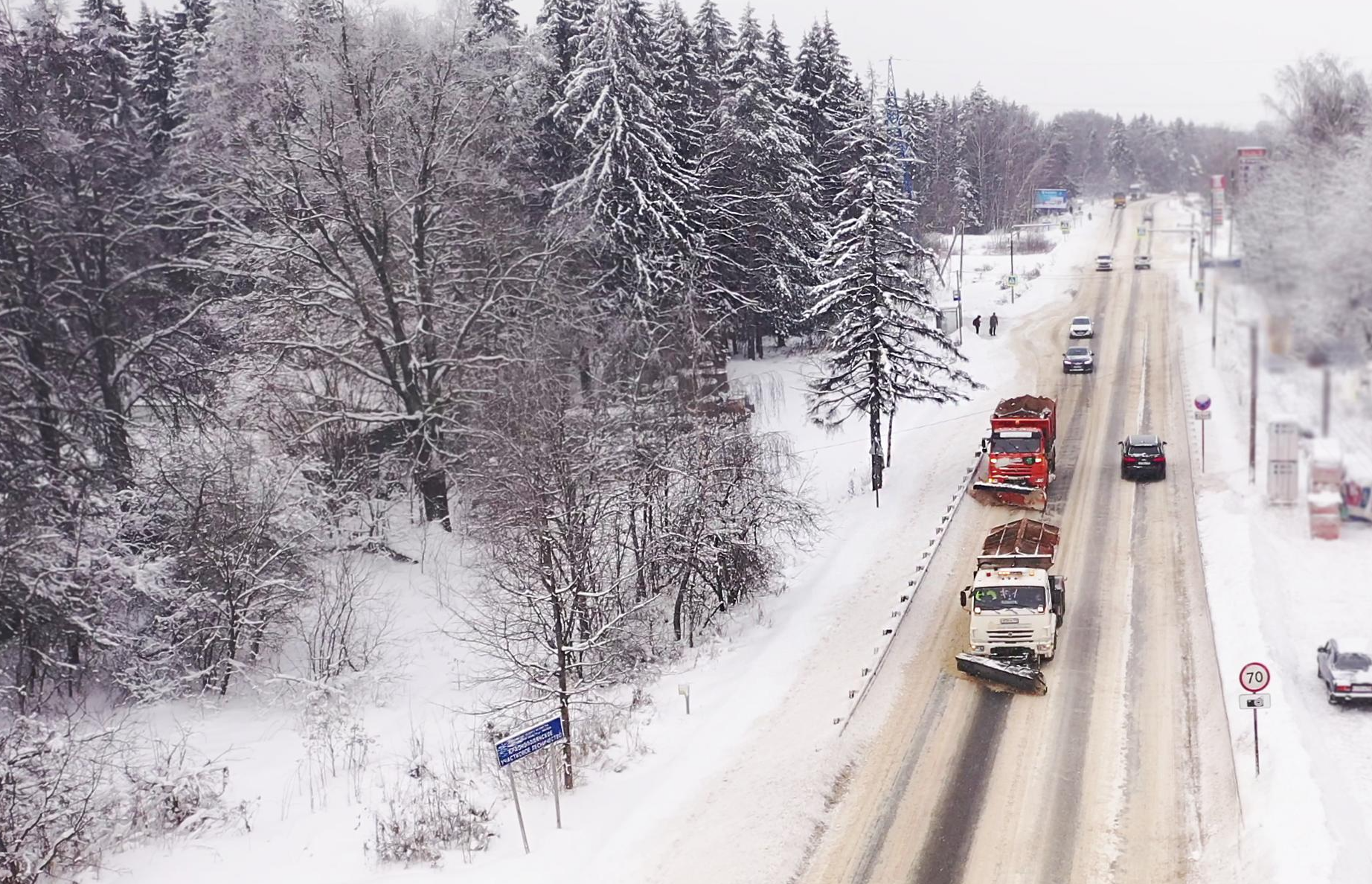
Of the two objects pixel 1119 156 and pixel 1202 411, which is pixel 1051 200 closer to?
pixel 1119 156

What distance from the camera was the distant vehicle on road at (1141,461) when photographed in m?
25.5

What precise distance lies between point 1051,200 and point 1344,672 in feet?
37.8

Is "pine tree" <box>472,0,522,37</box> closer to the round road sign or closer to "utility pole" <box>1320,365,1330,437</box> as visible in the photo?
the round road sign

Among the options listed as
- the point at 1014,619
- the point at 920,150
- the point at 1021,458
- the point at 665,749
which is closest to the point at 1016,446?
the point at 1021,458

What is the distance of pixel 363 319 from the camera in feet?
114

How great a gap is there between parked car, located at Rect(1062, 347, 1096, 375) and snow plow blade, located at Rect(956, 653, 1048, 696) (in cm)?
623

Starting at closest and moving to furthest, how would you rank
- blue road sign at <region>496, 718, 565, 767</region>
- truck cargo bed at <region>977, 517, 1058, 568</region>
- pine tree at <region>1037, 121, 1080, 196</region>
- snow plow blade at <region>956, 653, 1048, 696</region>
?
pine tree at <region>1037, 121, 1080, 196</region> < blue road sign at <region>496, 718, 565, 767</region> < snow plow blade at <region>956, 653, 1048, 696</region> < truck cargo bed at <region>977, 517, 1058, 568</region>

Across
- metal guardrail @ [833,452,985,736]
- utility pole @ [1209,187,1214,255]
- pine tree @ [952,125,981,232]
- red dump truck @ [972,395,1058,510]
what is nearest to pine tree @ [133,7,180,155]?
pine tree @ [952,125,981,232]

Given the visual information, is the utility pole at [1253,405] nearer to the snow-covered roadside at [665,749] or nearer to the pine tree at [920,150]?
the snow-covered roadside at [665,749]

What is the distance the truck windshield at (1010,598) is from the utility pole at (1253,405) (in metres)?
17.0

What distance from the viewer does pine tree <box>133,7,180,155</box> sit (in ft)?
164

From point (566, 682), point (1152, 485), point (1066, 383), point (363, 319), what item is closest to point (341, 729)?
point (566, 682)

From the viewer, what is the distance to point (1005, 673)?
21.5 meters

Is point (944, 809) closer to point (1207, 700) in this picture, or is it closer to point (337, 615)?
point (1207, 700)
